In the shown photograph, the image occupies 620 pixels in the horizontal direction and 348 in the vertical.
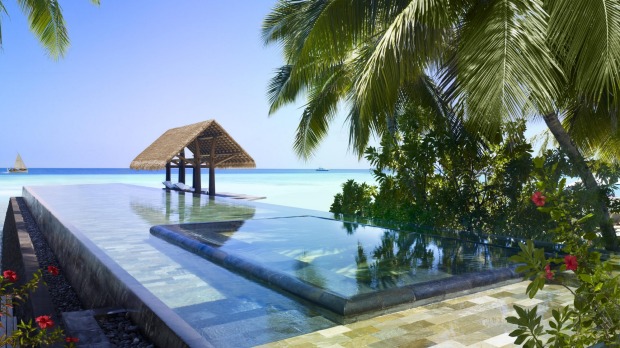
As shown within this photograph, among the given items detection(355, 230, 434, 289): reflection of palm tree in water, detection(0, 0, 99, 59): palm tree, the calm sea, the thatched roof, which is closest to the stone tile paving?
detection(355, 230, 434, 289): reflection of palm tree in water

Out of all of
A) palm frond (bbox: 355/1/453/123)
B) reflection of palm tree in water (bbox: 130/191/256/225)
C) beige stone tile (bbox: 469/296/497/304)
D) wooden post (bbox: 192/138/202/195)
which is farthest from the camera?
wooden post (bbox: 192/138/202/195)

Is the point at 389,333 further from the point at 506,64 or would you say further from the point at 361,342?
the point at 506,64

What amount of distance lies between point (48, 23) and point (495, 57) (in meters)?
7.12

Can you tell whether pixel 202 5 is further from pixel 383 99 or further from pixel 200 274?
pixel 200 274

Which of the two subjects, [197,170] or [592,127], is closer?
[592,127]

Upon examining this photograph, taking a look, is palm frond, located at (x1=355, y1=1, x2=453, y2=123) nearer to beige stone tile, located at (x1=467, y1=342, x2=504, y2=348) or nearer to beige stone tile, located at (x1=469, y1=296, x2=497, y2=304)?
beige stone tile, located at (x1=469, y1=296, x2=497, y2=304)

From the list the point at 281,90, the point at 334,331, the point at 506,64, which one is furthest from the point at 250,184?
the point at 334,331

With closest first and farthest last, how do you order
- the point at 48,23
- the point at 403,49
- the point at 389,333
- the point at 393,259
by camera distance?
the point at 389,333 < the point at 393,259 < the point at 403,49 < the point at 48,23

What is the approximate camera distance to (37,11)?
764cm

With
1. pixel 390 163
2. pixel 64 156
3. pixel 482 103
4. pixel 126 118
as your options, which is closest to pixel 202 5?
pixel 390 163

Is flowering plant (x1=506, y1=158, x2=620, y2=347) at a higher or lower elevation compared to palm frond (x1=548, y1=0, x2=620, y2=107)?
lower

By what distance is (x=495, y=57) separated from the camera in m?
4.38

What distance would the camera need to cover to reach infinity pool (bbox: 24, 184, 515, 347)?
110 inches

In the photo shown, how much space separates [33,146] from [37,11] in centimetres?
5260
